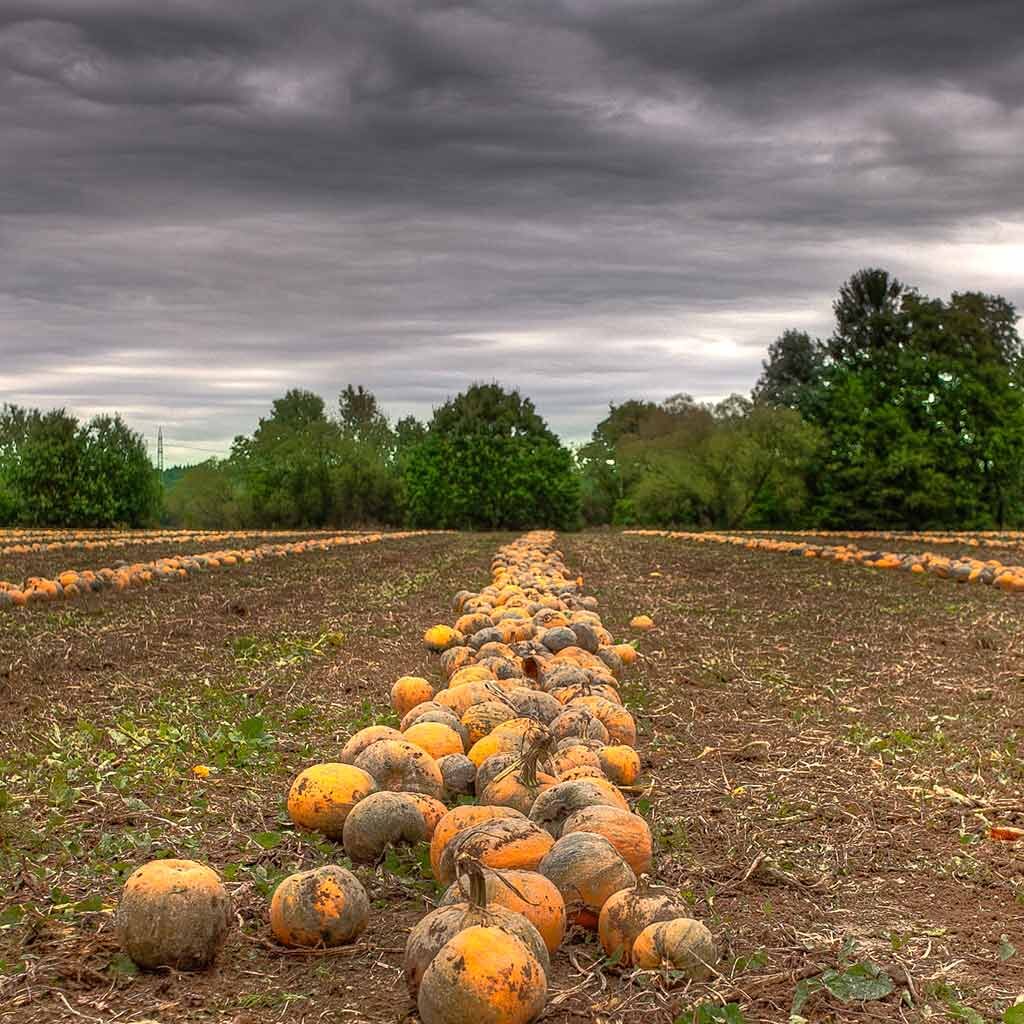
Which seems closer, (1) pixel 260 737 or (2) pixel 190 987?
(2) pixel 190 987

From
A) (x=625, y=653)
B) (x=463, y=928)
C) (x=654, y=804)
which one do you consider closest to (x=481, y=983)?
(x=463, y=928)

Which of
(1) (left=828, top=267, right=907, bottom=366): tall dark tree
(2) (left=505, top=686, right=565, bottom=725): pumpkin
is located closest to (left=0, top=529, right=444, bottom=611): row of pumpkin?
(2) (left=505, top=686, right=565, bottom=725): pumpkin

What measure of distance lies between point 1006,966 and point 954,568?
16.1 metres

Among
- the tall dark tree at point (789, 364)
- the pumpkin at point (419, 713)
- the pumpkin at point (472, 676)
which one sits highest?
the tall dark tree at point (789, 364)

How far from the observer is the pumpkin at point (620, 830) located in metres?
4.35

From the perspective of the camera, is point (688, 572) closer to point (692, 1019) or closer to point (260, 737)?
point (260, 737)

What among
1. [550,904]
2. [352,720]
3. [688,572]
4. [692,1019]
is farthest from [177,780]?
[688,572]

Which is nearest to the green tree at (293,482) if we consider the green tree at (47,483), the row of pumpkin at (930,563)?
the green tree at (47,483)

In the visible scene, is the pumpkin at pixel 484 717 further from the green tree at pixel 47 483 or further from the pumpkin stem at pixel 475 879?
the green tree at pixel 47 483

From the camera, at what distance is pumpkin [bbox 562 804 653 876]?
14.3 ft

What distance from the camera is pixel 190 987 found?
355cm

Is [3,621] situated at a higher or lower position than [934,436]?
lower

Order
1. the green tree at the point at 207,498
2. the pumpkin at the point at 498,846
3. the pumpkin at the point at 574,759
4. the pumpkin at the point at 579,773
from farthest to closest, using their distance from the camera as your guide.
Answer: the green tree at the point at 207,498 → the pumpkin at the point at 574,759 → the pumpkin at the point at 579,773 → the pumpkin at the point at 498,846

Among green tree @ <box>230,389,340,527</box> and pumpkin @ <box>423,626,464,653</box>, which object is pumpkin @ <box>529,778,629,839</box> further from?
green tree @ <box>230,389,340,527</box>
